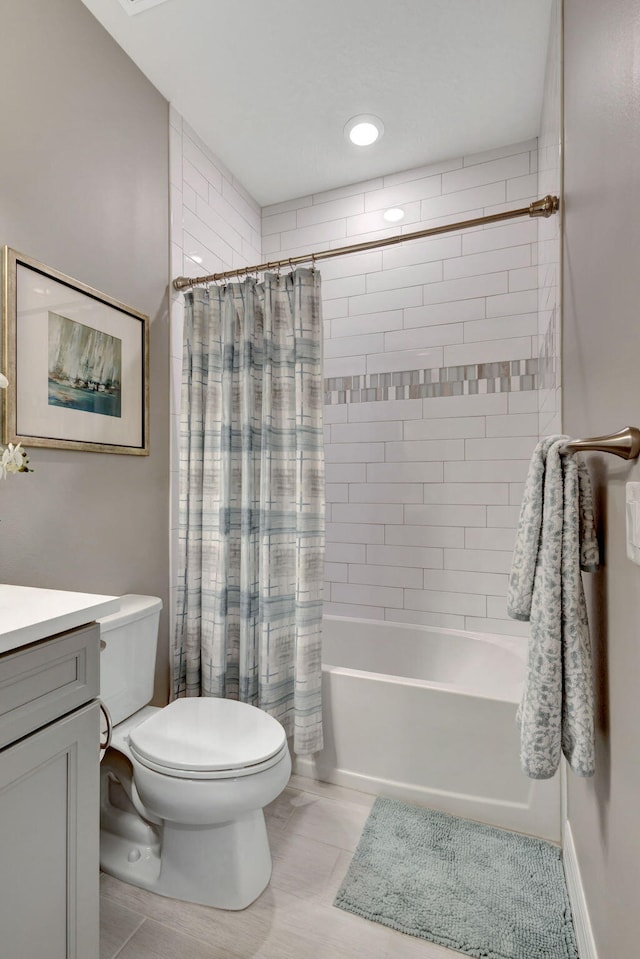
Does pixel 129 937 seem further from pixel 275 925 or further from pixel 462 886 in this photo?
pixel 462 886

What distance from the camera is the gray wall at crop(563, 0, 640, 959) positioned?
713mm

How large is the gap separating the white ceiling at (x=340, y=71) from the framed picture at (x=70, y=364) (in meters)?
1.01

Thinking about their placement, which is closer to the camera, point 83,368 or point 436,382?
point 83,368

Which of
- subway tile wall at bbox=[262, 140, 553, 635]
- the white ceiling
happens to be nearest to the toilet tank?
subway tile wall at bbox=[262, 140, 553, 635]

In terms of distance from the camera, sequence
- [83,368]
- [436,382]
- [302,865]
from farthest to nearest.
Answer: [436,382]
[83,368]
[302,865]

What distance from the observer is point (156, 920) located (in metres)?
1.26

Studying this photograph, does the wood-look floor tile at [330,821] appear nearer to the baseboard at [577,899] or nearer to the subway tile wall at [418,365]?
the baseboard at [577,899]

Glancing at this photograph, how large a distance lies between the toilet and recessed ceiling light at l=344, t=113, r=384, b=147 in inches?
87.1

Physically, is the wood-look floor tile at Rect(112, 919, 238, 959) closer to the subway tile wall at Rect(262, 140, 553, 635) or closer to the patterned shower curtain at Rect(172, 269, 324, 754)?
the patterned shower curtain at Rect(172, 269, 324, 754)

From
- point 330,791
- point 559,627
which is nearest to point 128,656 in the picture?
point 330,791

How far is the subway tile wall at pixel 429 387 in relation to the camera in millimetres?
2213

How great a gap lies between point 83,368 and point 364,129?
167 cm

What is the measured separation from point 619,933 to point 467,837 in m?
0.84

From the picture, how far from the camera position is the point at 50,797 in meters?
0.85
